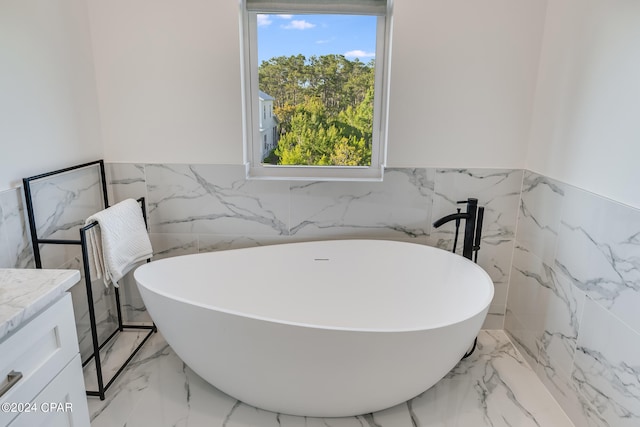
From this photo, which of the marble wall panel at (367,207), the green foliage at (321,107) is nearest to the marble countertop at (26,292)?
the marble wall panel at (367,207)

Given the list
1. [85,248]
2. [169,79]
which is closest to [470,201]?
[169,79]

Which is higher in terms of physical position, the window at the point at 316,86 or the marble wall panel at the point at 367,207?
the window at the point at 316,86

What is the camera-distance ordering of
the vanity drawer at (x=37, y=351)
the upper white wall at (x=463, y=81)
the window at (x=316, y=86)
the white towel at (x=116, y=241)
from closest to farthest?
the vanity drawer at (x=37, y=351)
the white towel at (x=116, y=241)
the upper white wall at (x=463, y=81)
the window at (x=316, y=86)

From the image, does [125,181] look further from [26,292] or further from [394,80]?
[394,80]

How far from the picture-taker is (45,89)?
6.00 feet

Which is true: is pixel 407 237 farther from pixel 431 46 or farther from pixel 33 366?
pixel 33 366

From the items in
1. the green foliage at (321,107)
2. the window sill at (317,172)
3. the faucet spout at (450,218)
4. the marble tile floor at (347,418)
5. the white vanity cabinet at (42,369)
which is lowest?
the marble tile floor at (347,418)

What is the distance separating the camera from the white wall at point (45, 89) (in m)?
1.62

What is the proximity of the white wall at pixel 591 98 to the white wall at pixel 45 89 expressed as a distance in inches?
95.1

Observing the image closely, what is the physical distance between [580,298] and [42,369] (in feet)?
6.69

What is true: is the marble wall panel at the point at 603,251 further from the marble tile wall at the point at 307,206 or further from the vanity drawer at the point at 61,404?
the vanity drawer at the point at 61,404

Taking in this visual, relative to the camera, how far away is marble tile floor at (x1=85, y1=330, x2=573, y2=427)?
1.77m

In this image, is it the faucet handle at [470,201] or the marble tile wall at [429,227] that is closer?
the marble tile wall at [429,227]

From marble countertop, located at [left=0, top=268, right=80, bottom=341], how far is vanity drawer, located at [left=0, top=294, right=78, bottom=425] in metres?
0.03
